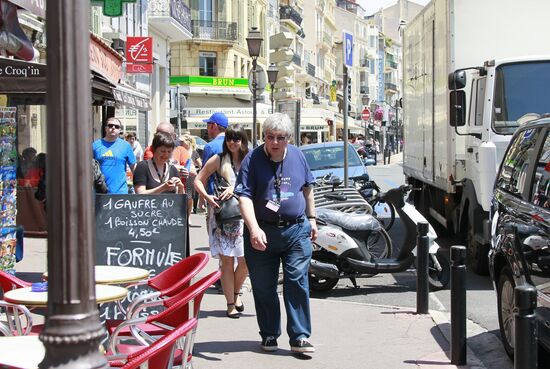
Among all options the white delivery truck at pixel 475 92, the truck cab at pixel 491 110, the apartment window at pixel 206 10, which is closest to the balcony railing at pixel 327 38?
the apartment window at pixel 206 10

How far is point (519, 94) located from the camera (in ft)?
33.2

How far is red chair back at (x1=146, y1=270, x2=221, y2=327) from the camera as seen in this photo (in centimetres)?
452

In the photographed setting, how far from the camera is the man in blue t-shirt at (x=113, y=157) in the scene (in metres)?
9.83

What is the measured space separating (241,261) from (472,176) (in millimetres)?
3801

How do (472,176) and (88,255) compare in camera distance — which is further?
(472,176)

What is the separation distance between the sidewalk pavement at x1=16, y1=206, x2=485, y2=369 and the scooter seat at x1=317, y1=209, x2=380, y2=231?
0.97 meters

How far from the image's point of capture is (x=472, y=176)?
418 inches

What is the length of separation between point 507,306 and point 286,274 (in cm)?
167

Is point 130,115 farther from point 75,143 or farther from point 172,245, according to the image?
point 75,143

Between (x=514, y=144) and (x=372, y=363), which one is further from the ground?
(x=514, y=144)

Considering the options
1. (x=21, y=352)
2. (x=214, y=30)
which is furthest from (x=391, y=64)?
(x=21, y=352)

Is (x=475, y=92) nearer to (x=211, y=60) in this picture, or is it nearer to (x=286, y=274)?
(x=286, y=274)

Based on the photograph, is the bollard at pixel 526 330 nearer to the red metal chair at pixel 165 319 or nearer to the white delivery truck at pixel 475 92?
the red metal chair at pixel 165 319

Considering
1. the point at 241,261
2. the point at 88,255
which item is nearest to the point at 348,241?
the point at 241,261
